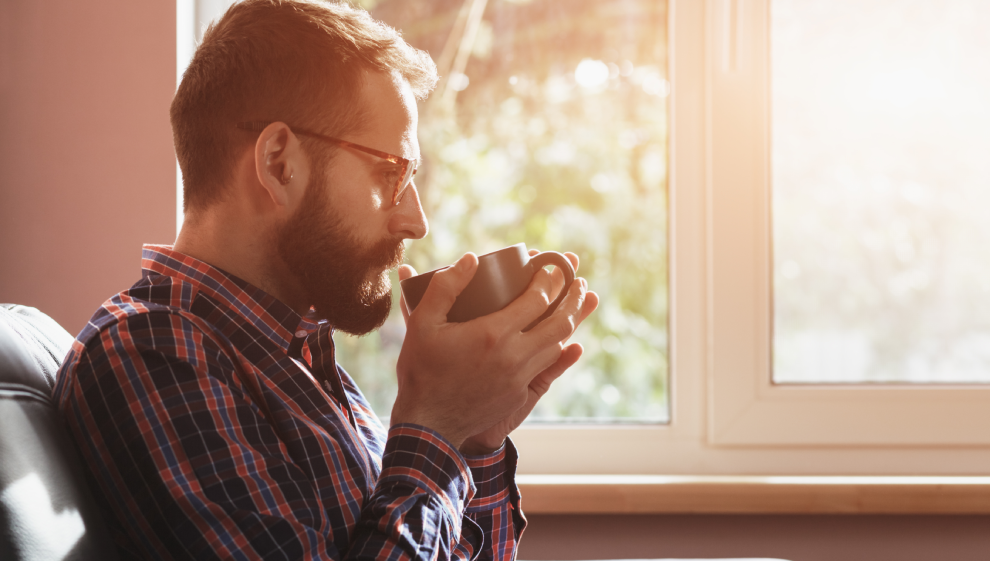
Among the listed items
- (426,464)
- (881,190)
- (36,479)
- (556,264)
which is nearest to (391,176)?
(556,264)

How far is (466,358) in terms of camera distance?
75cm

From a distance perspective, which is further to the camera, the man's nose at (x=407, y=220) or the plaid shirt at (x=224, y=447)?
the man's nose at (x=407, y=220)

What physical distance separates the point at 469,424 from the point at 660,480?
705 mm

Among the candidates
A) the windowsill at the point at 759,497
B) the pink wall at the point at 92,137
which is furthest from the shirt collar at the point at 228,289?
the windowsill at the point at 759,497

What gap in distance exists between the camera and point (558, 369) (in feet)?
3.04

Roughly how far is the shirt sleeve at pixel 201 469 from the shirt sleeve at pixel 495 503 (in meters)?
0.25

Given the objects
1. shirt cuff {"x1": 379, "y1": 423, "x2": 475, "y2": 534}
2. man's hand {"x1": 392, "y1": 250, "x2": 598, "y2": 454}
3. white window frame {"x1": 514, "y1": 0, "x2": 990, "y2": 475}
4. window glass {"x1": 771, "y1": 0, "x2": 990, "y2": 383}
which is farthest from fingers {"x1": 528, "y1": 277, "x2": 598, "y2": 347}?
window glass {"x1": 771, "y1": 0, "x2": 990, "y2": 383}

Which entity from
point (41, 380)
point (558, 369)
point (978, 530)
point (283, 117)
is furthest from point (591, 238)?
point (41, 380)

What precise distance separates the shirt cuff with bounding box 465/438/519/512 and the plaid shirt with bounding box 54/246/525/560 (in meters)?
0.18

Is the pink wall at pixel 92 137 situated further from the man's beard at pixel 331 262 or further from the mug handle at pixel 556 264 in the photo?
the mug handle at pixel 556 264

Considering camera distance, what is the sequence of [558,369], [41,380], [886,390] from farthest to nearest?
[886,390] < [558,369] < [41,380]

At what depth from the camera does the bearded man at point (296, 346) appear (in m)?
0.62

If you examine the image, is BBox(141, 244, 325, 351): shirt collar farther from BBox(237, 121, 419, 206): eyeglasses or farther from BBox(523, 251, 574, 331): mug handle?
BBox(523, 251, 574, 331): mug handle

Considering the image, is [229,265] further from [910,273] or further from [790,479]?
[910,273]
